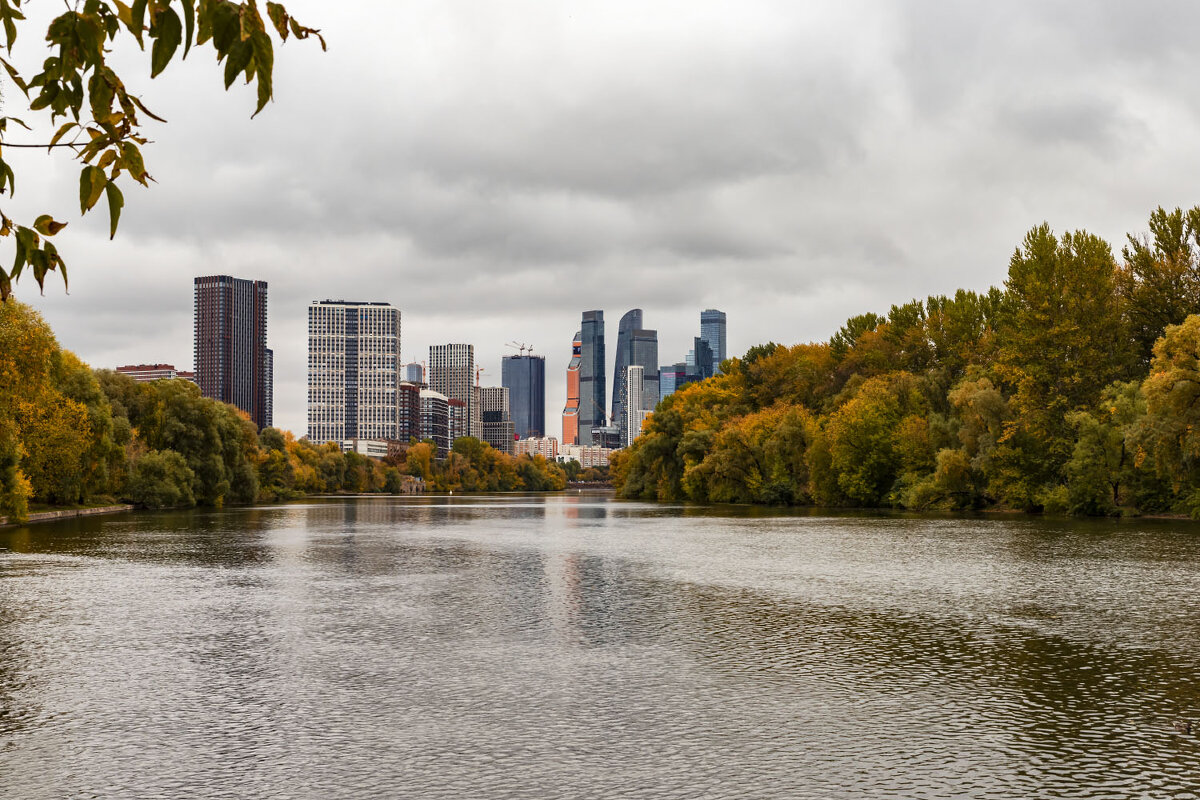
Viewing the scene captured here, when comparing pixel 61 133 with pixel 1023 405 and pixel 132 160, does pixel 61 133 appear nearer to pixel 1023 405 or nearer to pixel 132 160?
pixel 132 160

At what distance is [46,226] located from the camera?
4.70m

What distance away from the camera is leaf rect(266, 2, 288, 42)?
4.14 meters

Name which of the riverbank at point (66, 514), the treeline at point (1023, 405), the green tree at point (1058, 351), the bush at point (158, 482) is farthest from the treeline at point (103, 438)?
the green tree at point (1058, 351)

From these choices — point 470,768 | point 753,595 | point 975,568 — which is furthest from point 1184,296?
point 470,768

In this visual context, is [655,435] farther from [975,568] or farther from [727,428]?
[975,568]

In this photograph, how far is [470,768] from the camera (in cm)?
966

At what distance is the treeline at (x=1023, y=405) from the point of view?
58.6m

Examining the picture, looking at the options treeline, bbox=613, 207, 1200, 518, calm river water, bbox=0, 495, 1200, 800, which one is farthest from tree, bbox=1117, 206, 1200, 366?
calm river water, bbox=0, 495, 1200, 800

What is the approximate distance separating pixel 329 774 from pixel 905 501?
235 feet

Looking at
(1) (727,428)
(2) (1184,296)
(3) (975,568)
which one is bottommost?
(3) (975,568)

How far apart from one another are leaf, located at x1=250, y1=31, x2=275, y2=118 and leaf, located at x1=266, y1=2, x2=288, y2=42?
0.67 ft

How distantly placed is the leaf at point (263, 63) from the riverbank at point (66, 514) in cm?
6003

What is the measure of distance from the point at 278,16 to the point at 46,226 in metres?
1.50

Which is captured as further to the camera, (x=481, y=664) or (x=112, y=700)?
(x=481, y=664)
